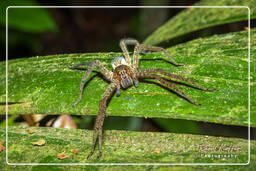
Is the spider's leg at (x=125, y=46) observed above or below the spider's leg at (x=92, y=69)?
above

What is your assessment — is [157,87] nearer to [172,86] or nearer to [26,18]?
[172,86]

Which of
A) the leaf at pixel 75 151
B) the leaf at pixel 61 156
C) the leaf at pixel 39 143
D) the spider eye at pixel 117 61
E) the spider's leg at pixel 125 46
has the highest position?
the spider's leg at pixel 125 46

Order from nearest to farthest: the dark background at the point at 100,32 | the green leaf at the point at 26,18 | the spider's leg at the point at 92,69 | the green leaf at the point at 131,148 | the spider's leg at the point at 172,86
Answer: the green leaf at the point at 131,148
the spider's leg at the point at 172,86
the spider's leg at the point at 92,69
the dark background at the point at 100,32
the green leaf at the point at 26,18

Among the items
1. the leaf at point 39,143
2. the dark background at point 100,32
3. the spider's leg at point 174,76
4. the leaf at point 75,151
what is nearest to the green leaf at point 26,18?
the dark background at point 100,32

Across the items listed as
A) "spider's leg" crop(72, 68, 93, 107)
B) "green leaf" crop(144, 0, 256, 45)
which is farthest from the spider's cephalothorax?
"green leaf" crop(144, 0, 256, 45)

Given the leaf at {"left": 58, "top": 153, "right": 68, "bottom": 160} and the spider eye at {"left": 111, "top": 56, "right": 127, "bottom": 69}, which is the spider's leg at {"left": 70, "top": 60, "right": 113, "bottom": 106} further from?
the leaf at {"left": 58, "top": 153, "right": 68, "bottom": 160}

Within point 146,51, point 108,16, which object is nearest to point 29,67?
point 146,51

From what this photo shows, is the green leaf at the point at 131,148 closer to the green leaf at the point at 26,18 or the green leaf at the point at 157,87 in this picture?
the green leaf at the point at 157,87
